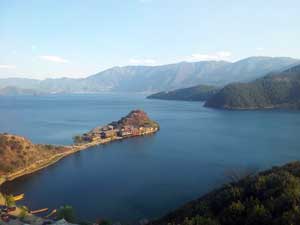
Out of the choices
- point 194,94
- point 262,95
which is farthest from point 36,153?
point 194,94

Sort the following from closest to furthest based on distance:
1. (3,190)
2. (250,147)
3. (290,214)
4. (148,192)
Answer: (290,214) < (148,192) < (3,190) < (250,147)

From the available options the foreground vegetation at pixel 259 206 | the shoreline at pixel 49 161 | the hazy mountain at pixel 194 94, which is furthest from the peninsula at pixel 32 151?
the hazy mountain at pixel 194 94

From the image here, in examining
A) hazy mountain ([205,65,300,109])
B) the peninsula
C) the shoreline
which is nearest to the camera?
the shoreline

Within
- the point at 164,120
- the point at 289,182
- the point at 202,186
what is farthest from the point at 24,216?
the point at 164,120

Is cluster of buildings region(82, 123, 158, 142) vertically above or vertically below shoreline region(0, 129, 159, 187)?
above

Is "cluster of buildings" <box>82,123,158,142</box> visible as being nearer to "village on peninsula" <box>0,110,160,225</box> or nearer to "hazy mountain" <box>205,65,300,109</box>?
"village on peninsula" <box>0,110,160,225</box>

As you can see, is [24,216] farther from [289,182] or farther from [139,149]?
[139,149]

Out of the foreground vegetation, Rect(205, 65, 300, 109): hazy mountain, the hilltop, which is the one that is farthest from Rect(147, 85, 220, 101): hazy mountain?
the foreground vegetation

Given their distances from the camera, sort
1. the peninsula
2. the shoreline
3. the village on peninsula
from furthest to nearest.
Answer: the peninsula
the shoreline
the village on peninsula
